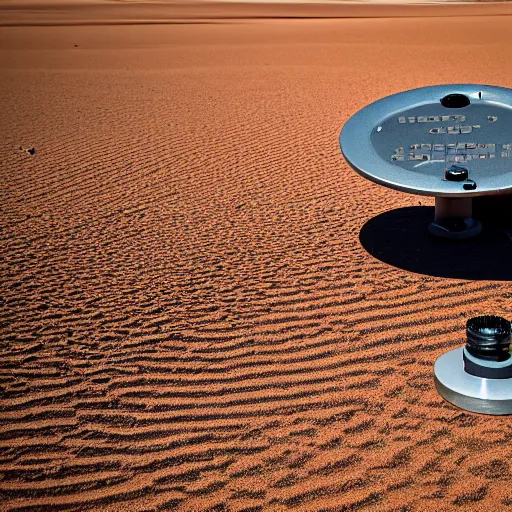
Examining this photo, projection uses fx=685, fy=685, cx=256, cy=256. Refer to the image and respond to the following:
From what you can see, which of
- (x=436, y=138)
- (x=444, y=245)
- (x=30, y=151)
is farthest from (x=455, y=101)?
(x=30, y=151)

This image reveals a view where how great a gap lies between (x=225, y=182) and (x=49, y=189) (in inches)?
72.0

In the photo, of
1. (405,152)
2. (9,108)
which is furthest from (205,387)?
(9,108)

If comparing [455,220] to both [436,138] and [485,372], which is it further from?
[485,372]

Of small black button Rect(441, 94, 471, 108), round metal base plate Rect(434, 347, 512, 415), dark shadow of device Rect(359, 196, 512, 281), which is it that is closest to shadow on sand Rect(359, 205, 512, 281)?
dark shadow of device Rect(359, 196, 512, 281)

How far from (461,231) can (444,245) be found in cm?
16

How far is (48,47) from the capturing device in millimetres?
19703

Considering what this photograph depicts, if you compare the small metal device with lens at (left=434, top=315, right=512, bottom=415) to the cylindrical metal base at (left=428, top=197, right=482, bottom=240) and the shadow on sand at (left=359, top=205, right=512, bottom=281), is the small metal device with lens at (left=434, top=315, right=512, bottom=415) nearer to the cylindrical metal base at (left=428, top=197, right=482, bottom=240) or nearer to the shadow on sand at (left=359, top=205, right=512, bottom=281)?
the shadow on sand at (left=359, top=205, right=512, bottom=281)

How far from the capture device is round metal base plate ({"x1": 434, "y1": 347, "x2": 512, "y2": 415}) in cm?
312

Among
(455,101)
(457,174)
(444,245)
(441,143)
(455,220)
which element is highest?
(455,101)

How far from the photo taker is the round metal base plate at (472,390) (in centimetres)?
312

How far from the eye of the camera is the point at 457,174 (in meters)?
4.52

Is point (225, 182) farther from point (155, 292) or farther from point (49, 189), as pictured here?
point (155, 292)

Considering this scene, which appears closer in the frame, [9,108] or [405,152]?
[405,152]

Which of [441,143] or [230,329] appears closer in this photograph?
[230,329]
